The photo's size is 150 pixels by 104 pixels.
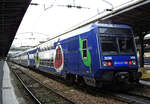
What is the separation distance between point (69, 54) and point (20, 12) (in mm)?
6116

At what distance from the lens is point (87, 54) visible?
364 inches

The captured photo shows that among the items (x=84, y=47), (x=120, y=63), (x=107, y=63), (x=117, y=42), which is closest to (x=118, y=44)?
(x=117, y=42)

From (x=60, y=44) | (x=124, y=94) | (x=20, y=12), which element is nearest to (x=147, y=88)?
(x=124, y=94)

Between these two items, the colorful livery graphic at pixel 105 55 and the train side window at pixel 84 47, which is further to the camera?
the train side window at pixel 84 47

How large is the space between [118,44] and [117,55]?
1.76 ft

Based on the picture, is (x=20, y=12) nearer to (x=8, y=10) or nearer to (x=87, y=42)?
(x=8, y=10)

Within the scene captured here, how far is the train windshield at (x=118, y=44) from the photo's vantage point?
872cm

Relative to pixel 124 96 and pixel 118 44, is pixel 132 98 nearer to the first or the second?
pixel 124 96

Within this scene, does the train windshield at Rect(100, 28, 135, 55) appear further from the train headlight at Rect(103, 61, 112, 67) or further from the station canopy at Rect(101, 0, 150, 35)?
the station canopy at Rect(101, 0, 150, 35)

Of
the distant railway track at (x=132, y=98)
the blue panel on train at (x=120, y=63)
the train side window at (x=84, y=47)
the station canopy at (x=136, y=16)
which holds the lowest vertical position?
the distant railway track at (x=132, y=98)

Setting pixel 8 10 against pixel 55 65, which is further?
pixel 8 10

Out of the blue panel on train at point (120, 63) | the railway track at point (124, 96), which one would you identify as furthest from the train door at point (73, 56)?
the blue panel on train at point (120, 63)

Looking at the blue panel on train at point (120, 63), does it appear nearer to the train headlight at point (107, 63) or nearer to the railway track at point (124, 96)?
the train headlight at point (107, 63)

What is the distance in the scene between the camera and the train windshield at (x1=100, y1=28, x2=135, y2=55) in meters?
8.72
